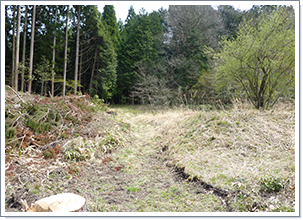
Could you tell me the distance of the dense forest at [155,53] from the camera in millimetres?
6770

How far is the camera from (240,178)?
3.03 meters

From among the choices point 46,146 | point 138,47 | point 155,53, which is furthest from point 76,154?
point 138,47

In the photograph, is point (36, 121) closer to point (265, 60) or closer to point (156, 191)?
point (156, 191)

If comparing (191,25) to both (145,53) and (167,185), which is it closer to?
(145,53)

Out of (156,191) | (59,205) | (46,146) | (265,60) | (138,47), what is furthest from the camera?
(138,47)

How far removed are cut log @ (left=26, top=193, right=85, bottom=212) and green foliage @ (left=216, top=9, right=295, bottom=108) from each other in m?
6.48

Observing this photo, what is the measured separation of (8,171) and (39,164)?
0.50 metres

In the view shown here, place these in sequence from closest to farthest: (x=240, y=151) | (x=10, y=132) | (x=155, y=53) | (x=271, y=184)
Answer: (x=271, y=184) < (x=10, y=132) < (x=240, y=151) < (x=155, y=53)

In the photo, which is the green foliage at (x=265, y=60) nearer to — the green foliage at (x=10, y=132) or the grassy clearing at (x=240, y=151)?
the grassy clearing at (x=240, y=151)

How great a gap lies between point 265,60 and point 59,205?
7087 mm

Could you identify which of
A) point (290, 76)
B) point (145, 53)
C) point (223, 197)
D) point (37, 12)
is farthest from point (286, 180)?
point (145, 53)

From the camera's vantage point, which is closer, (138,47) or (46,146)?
(46,146)

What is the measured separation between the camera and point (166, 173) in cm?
399

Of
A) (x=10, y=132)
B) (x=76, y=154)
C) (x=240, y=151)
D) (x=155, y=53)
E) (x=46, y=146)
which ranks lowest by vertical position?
(x=76, y=154)
